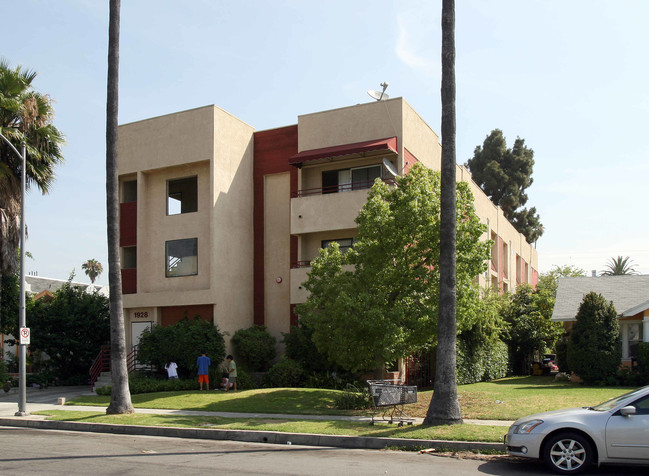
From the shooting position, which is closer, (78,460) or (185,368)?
(78,460)

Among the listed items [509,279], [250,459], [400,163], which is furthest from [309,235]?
[509,279]

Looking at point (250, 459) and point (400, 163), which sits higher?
point (400, 163)

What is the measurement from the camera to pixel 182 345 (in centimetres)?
2436

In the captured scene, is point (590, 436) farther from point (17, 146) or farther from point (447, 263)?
point (17, 146)

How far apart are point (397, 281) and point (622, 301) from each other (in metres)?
13.2

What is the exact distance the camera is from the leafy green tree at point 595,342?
24156 mm

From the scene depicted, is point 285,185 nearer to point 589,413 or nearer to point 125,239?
point 125,239

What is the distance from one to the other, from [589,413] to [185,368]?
18041 mm

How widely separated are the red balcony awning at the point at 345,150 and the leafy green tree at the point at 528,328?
1310 cm

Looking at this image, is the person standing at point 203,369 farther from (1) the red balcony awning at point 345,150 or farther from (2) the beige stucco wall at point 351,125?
(2) the beige stucco wall at point 351,125

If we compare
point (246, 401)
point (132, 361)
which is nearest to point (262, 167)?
point (132, 361)

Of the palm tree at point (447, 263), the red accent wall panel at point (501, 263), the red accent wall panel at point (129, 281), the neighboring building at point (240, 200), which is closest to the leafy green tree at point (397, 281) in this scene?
the palm tree at point (447, 263)

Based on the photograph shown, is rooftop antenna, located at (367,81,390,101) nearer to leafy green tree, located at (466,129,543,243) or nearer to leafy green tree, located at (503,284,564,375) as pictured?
leafy green tree, located at (503,284,564,375)

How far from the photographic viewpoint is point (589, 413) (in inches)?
385
